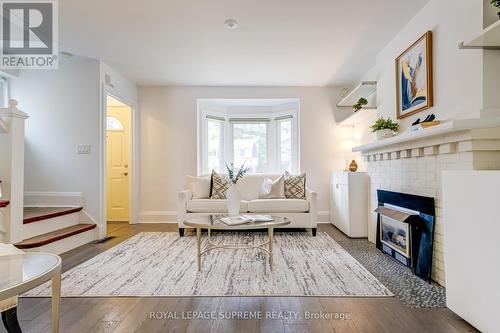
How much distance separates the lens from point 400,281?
89.9 inches

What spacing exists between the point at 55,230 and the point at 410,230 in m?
4.04

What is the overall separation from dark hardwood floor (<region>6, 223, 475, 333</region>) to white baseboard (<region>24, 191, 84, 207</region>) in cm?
201

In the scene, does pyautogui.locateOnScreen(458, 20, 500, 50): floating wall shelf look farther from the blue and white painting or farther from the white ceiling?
the white ceiling

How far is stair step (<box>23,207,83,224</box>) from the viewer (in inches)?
119

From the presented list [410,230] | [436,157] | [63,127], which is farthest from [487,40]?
[63,127]

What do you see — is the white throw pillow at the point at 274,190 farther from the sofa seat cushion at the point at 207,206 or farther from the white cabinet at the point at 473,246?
the white cabinet at the point at 473,246

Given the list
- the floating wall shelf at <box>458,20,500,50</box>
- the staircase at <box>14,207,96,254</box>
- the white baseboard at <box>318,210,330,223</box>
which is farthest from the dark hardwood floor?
the white baseboard at <box>318,210,330,223</box>

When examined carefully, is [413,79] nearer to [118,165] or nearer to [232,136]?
[232,136]

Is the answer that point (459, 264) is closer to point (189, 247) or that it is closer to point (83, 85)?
point (189, 247)

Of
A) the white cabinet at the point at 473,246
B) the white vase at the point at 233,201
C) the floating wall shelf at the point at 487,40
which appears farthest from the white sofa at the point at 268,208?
the floating wall shelf at the point at 487,40

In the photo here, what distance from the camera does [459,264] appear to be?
5.53 feet

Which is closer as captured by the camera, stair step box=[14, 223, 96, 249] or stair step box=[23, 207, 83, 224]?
stair step box=[14, 223, 96, 249]

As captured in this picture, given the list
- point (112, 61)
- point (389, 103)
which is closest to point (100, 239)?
point (112, 61)

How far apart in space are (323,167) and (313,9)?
2.95m
